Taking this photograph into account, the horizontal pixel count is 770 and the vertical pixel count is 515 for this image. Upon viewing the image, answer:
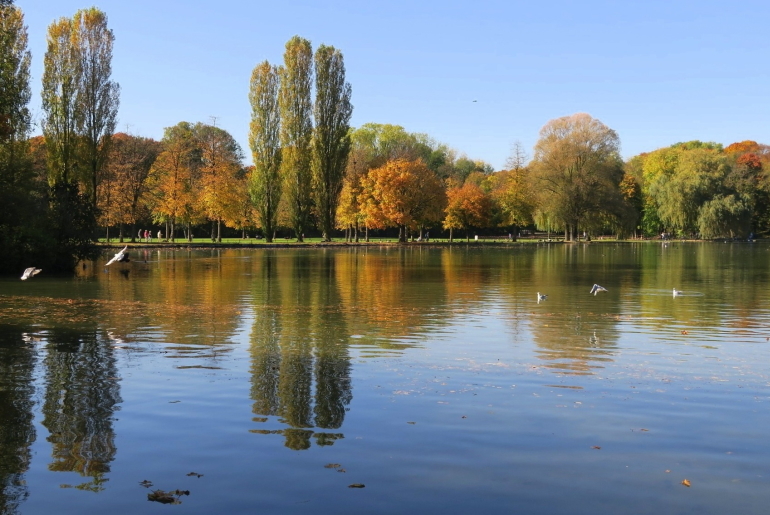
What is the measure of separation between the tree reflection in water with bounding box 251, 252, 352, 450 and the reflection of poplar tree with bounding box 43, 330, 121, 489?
179 cm

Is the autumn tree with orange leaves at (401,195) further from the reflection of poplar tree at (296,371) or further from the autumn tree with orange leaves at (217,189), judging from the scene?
the reflection of poplar tree at (296,371)

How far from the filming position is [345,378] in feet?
38.0

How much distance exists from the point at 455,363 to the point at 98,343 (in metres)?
7.22

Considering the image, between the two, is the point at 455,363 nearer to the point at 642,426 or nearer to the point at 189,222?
the point at 642,426

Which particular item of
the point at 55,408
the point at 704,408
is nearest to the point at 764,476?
the point at 704,408

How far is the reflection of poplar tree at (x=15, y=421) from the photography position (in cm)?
672

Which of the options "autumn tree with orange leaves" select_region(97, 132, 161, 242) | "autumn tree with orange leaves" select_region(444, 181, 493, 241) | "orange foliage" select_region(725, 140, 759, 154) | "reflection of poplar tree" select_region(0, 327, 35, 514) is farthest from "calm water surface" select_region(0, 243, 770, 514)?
"orange foliage" select_region(725, 140, 759, 154)

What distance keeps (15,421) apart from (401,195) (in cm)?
7719

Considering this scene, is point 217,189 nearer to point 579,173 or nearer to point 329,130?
point 329,130

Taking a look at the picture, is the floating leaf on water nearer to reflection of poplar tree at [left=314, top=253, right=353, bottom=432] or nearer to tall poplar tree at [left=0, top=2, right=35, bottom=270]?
reflection of poplar tree at [left=314, top=253, right=353, bottom=432]

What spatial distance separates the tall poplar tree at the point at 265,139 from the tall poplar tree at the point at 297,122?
38.5 inches

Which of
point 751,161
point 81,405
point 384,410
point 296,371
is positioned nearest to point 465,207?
point 751,161

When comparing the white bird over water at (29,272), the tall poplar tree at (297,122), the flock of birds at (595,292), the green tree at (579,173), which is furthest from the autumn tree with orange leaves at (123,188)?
the flock of birds at (595,292)

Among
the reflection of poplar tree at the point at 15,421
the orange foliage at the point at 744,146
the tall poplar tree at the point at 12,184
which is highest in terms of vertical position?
the orange foliage at the point at 744,146
